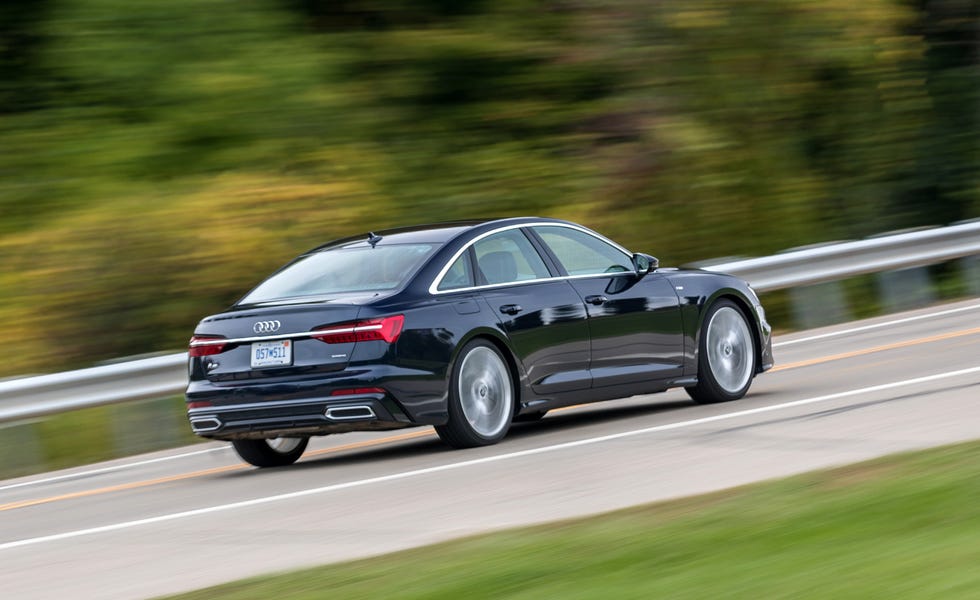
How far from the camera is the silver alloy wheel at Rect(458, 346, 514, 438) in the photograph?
10.4m

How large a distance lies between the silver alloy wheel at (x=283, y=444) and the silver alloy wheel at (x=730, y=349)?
113 inches

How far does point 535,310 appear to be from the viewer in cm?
1095

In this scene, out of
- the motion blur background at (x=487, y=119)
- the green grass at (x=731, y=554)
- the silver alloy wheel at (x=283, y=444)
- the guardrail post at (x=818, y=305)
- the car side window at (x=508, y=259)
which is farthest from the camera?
the motion blur background at (x=487, y=119)

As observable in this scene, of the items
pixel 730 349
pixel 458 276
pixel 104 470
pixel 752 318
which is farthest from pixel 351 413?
pixel 752 318

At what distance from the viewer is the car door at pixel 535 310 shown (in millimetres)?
10805

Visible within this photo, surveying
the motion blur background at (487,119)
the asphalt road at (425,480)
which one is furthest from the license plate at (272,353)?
A: the motion blur background at (487,119)

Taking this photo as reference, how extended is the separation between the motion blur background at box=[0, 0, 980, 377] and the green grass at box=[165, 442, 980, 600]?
1180cm

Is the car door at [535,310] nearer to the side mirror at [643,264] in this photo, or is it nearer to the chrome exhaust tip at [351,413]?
the side mirror at [643,264]

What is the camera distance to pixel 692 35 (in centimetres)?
2217

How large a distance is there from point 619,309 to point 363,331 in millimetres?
2178

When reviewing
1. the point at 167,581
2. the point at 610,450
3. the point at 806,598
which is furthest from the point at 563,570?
the point at 610,450

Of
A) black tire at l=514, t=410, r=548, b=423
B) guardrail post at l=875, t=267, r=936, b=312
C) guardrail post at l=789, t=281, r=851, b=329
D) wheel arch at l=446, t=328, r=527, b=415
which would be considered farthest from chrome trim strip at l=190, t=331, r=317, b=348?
guardrail post at l=875, t=267, r=936, b=312

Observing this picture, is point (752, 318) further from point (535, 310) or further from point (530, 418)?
point (535, 310)

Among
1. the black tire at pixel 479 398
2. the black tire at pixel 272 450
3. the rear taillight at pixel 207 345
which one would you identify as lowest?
the black tire at pixel 272 450
